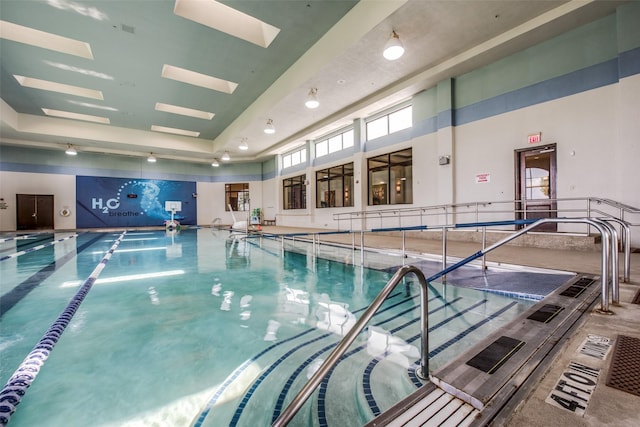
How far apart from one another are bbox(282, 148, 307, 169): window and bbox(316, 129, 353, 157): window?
1249 mm

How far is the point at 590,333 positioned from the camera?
1.58m

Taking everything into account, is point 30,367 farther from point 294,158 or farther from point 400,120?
point 294,158

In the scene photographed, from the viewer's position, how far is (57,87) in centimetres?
820

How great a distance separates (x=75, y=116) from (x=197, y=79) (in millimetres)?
6404

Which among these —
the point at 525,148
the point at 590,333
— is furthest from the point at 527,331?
the point at 525,148

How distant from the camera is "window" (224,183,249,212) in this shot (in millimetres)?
17422

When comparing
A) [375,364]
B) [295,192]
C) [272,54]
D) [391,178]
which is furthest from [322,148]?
[375,364]

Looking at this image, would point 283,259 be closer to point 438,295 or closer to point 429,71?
point 438,295

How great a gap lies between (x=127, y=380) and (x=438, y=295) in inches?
119

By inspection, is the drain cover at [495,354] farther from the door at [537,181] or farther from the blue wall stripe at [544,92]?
the blue wall stripe at [544,92]

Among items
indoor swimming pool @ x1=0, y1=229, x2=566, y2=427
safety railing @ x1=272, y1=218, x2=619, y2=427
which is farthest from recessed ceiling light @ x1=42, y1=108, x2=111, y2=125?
safety railing @ x1=272, y1=218, x2=619, y2=427

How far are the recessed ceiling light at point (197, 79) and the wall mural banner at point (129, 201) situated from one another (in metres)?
9.93

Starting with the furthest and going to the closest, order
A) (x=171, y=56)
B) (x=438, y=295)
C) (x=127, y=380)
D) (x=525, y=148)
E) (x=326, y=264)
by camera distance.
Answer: (x=171, y=56), (x=525, y=148), (x=326, y=264), (x=438, y=295), (x=127, y=380)

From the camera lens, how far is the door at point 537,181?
5.58m
